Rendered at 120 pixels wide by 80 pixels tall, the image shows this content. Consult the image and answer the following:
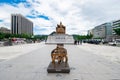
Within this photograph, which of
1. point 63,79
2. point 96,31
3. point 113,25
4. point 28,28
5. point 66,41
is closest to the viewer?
point 63,79

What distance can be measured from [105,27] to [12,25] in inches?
2647

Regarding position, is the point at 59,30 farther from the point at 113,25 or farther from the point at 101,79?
the point at 113,25

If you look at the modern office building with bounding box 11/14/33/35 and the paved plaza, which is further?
the modern office building with bounding box 11/14/33/35

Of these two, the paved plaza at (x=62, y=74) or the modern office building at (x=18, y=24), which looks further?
the modern office building at (x=18, y=24)

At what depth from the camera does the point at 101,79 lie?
7.82m

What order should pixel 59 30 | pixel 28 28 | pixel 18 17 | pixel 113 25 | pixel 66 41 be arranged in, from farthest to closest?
1. pixel 28 28
2. pixel 113 25
3. pixel 18 17
4. pixel 59 30
5. pixel 66 41

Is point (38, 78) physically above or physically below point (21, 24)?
below

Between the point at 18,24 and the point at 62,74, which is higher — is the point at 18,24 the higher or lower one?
the higher one

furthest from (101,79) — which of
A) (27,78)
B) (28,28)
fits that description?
(28,28)

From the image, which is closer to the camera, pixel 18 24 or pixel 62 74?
pixel 62 74

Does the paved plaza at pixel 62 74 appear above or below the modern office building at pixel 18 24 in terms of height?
below

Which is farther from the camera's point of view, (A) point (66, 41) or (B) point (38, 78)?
(A) point (66, 41)

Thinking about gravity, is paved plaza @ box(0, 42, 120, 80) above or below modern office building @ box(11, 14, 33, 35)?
below

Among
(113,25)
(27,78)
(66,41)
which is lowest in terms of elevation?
(27,78)
